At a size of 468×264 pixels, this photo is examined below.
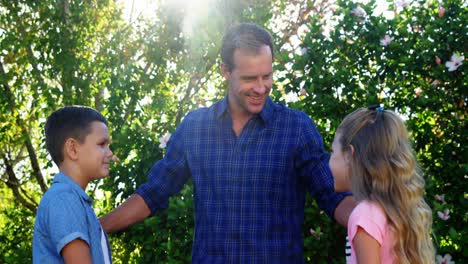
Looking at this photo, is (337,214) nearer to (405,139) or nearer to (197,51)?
(405,139)

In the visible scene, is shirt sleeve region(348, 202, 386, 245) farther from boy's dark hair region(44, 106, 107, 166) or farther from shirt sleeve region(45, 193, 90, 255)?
boy's dark hair region(44, 106, 107, 166)

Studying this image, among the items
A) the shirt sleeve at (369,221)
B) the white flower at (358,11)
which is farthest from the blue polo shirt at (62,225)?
the white flower at (358,11)

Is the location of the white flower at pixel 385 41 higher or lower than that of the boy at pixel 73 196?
higher

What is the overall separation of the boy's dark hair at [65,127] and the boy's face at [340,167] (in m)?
1.02

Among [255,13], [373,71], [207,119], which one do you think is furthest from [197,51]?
[207,119]

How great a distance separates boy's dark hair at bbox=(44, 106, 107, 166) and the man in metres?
0.51

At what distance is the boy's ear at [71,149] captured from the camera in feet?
10.3

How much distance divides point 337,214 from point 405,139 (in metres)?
0.54

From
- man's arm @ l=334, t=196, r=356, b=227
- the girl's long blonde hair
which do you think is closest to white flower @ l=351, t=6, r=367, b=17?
man's arm @ l=334, t=196, r=356, b=227

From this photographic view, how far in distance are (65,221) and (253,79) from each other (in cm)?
109

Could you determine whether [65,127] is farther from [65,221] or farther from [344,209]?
[344,209]

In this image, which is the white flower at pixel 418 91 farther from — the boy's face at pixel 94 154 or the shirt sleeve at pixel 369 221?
the boy's face at pixel 94 154

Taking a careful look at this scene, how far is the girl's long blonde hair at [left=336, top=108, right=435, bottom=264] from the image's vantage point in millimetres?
2763

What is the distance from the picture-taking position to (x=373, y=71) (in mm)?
5246
